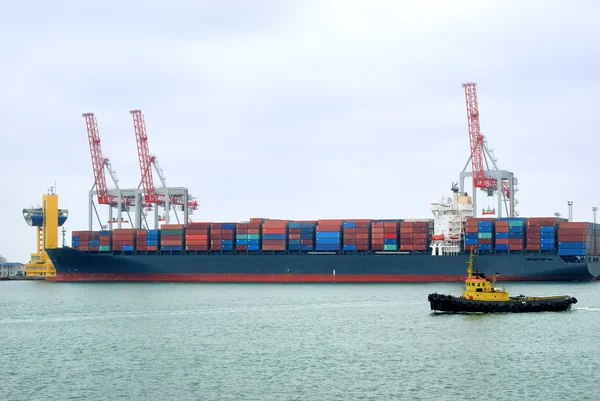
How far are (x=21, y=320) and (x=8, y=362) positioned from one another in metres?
19.5

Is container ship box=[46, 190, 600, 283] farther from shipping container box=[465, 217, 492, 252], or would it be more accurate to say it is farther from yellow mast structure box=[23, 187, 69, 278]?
yellow mast structure box=[23, 187, 69, 278]

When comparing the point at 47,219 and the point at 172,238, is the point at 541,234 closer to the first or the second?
the point at 172,238

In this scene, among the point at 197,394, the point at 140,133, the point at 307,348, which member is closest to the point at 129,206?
the point at 140,133

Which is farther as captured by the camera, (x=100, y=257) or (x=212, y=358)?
(x=100, y=257)

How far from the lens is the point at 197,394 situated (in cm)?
3328

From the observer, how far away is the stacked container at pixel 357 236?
315ft

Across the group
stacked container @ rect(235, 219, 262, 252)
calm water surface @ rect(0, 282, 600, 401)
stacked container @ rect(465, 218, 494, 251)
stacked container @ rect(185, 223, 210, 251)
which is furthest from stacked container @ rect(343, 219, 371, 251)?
calm water surface @ rect(0, 282, 600, 401)

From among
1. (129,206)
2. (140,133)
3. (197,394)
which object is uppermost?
(140,133)

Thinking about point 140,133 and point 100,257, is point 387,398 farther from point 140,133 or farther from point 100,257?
point 140,133

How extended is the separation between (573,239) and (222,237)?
3811cm

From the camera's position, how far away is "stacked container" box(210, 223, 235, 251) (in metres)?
101

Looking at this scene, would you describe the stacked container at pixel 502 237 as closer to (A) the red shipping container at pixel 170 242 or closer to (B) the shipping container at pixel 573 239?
(B) the shipping container at pixel 573 239

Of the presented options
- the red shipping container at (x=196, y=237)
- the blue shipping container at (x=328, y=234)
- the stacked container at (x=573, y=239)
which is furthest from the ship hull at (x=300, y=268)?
the blue shipping container at (x=328, y=234)

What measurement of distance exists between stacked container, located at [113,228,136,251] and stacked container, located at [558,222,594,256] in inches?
1900
